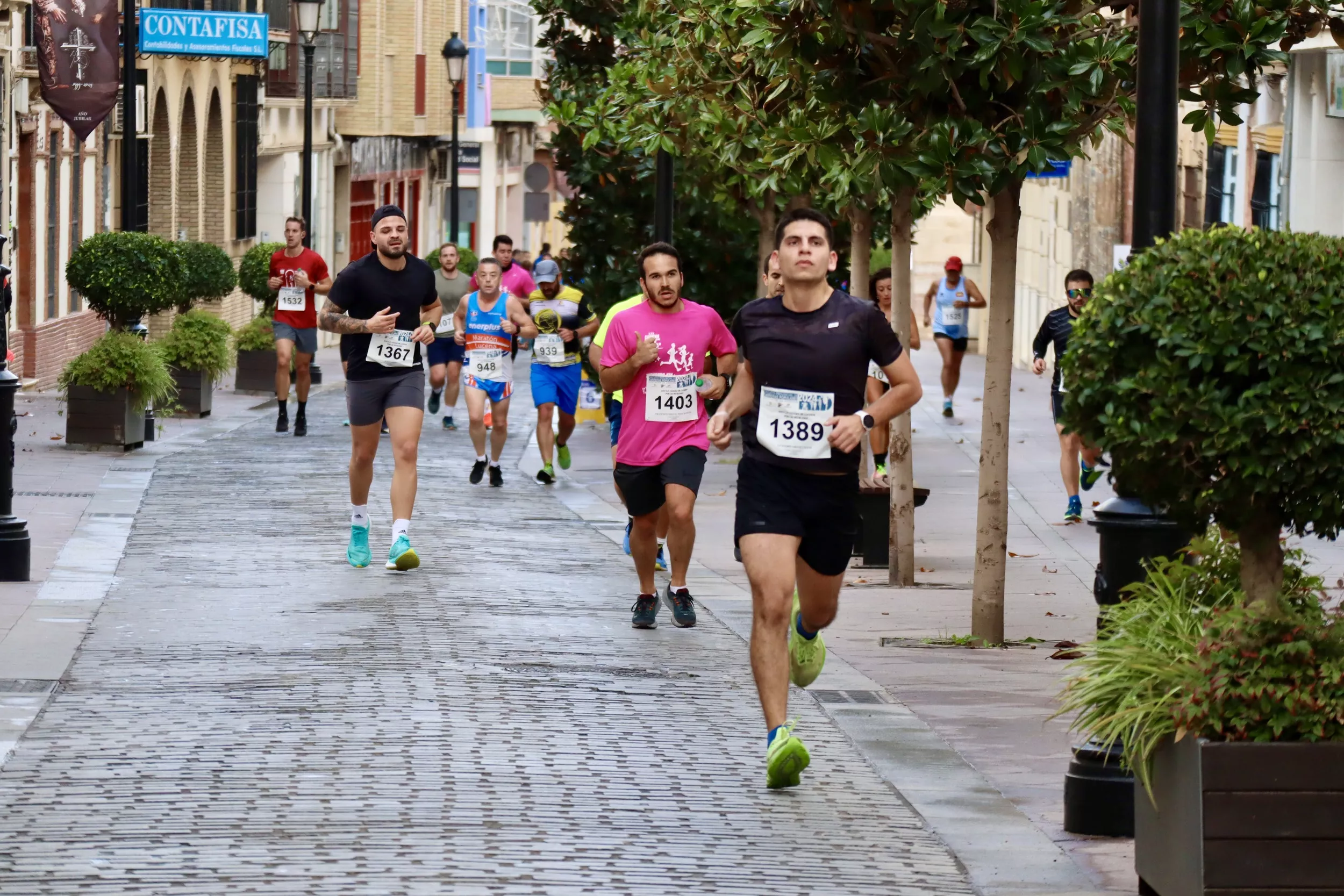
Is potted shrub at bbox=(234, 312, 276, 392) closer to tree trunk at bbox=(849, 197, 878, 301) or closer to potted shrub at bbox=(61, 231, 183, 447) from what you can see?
potted shrub at bbox=(61, 231, 183, 447)

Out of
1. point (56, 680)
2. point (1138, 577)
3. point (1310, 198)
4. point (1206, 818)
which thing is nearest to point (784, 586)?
point (1138, 577)

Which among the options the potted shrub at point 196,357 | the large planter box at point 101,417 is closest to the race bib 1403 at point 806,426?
the large planter box at point 101,417

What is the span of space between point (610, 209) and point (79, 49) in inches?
233

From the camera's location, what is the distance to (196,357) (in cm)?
2433

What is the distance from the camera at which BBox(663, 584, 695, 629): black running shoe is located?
11.4m

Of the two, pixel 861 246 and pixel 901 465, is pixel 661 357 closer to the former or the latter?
pixel 901 465

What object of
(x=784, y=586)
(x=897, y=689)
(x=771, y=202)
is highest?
(x=771, y=202)

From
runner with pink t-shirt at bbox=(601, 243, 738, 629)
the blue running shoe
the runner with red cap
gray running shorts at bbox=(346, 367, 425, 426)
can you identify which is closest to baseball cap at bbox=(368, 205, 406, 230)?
gray running shorts at bbox=(346, 367, 425, 426)

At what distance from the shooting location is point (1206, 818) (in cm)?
558

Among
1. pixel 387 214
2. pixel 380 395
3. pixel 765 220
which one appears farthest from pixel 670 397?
pixel 765 220

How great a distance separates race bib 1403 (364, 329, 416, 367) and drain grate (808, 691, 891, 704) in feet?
13.6

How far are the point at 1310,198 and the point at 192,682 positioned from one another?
17770mm

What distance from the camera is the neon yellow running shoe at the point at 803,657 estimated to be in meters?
8.62

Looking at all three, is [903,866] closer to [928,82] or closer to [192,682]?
[192,682]
